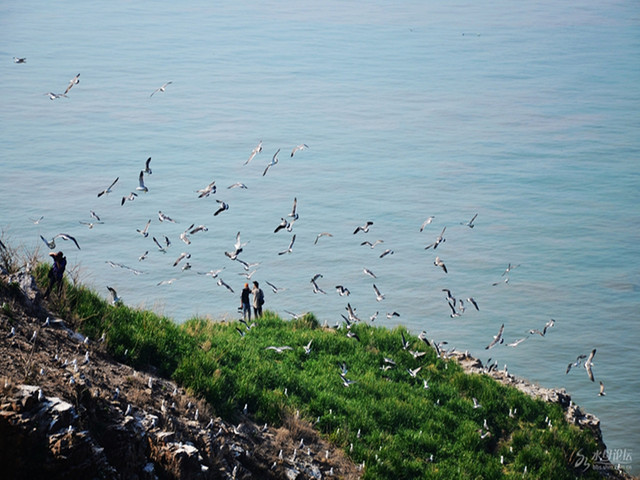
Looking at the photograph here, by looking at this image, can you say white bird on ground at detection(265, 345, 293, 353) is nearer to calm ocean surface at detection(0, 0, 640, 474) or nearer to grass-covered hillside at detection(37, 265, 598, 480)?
grass-covered hillside at detection(37, 265, 598, 480)

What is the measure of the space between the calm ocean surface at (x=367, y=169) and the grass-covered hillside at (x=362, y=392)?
416cm

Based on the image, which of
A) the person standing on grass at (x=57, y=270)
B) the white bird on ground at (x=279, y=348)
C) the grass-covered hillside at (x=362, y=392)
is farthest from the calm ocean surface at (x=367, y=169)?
the white bird on ground at (x=279, y=348)

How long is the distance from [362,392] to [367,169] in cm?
4684

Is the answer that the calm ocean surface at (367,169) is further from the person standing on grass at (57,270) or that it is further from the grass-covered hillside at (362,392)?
the grass-covered hillside at (362,392)

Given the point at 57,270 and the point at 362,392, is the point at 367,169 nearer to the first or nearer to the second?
the point at 362,392

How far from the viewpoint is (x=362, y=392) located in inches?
765

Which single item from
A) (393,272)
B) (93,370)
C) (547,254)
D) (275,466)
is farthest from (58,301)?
(547,254)

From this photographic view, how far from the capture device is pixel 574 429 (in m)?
20.6

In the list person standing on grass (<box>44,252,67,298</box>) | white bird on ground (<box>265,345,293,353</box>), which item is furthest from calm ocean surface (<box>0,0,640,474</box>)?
white bird on ground (<box>265,345,293,353</box>)

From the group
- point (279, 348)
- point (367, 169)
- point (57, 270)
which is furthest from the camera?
point (367, 169)

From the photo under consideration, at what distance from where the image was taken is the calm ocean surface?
41.8 metres

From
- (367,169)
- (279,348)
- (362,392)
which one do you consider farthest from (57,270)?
(367,169)

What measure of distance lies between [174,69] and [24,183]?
45.4m

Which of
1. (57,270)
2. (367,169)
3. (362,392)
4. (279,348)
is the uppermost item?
(57,270)
